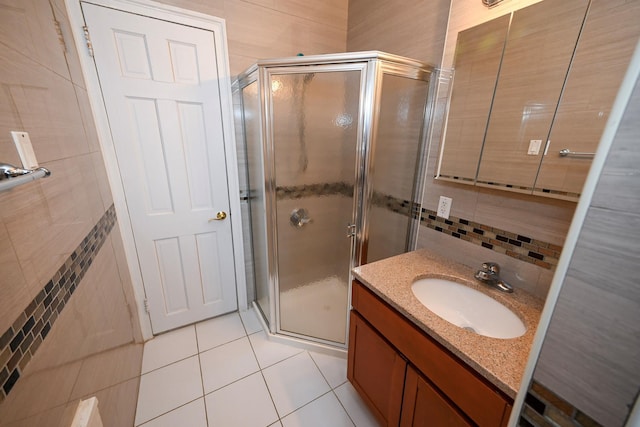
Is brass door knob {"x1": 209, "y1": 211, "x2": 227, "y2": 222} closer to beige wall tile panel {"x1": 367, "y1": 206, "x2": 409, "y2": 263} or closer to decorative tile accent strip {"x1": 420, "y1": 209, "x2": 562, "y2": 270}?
beige wall tile panel {"x1": 367, "y1": 206, "x2": 409, "y2": 263}

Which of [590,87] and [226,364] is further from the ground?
[590,87]

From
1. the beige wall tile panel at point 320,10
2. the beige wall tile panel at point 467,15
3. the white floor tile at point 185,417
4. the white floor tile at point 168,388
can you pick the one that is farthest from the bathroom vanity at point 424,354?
the beige wall tile panel at point 320,10

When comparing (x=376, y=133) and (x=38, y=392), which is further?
(x=376, y=133)

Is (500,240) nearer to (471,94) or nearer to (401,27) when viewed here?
(471,94)

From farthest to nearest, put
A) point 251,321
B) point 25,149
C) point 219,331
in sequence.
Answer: point 251,321
point 219,331
point 25,149

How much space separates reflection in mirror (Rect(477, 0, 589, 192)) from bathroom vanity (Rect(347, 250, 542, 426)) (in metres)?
0.55

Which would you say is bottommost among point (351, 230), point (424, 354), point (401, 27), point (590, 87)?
point (424, 354)

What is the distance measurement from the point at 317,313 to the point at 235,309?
82 centimetres

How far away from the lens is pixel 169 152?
1.59m

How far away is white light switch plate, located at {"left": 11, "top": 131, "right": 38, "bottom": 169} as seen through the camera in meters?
0.61

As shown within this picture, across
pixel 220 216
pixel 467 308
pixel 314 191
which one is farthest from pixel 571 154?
pixel 220 216

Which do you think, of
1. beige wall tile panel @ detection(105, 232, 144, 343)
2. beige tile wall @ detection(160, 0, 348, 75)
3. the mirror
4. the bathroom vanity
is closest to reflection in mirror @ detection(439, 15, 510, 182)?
the mirror

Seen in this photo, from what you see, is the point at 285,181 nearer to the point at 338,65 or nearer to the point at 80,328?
the point at 338,65

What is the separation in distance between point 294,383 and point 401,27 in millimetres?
2355
